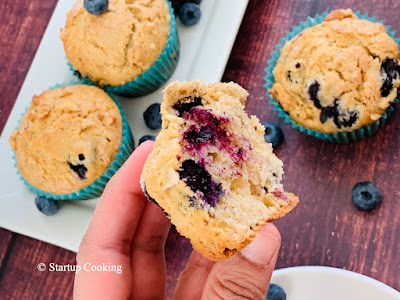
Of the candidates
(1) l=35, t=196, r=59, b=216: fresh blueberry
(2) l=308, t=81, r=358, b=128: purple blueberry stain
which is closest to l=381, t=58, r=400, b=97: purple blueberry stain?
(2) l=308, t=81, r=358, b=128: purple blueberry stain

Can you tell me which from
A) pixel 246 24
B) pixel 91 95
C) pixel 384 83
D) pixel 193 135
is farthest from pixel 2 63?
pixel 384 83

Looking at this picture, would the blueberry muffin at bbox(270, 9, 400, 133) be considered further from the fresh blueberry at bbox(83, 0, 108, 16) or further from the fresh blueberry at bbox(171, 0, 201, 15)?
the fresh blueberry at bbox(83, 0, 108, 16)

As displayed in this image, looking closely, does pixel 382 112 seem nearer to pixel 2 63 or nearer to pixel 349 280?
pixel 349 280

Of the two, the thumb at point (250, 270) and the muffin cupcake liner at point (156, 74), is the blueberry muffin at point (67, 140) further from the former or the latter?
the thumb at point (250, 270)

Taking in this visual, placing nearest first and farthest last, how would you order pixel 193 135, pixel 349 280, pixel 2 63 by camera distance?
pixel 193 135 < pixel 349 280 < pixel 2 63

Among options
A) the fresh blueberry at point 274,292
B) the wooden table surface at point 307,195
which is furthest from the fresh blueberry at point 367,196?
the fresh blueberry at point 274,292

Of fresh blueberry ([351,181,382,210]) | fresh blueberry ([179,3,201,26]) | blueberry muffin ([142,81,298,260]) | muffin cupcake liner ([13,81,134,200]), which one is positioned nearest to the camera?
blueberry muffin ([142,81,298,260])
